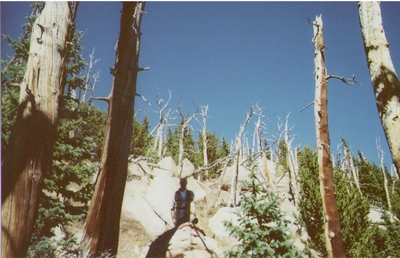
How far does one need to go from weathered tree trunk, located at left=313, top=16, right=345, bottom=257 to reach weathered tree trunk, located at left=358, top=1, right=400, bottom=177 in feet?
6.05

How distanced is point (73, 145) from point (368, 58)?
20.9ft

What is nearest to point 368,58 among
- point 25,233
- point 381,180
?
point 25,233

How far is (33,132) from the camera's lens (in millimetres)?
2400

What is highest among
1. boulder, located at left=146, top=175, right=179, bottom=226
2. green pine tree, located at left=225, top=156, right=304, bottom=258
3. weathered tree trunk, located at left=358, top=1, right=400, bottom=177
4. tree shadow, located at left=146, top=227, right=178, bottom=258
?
weathered tree trunk, located at left=358, top=1, right=400, bottom=177

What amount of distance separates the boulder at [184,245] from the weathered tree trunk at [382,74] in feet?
14.0

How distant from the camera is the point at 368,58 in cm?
346

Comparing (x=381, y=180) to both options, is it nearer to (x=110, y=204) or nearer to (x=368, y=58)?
(x=368, y=58)

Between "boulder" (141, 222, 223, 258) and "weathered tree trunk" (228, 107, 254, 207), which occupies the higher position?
"weathered tree trunk" (228, 107, 254, 207)

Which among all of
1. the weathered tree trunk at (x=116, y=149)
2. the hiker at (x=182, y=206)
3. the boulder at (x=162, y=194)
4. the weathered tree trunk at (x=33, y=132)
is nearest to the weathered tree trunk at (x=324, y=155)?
the hiker at (x=182, y=206)

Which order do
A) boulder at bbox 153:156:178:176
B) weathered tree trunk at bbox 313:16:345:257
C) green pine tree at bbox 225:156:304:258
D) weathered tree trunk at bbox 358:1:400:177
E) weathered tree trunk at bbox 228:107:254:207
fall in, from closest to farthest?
weathered tree trunk at bbox 358:1:400:177 → weathered tree trunk at bbox 313:16:345:257 → green pine tree at bbox 225:156:304:258 → boulder at bbox 153:156:178:176 → weathered tree trunk at bbox 228:107:254:207

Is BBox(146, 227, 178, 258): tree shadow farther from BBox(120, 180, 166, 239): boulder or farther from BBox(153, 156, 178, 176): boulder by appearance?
BBox(153, 156, 178, 176): boulder

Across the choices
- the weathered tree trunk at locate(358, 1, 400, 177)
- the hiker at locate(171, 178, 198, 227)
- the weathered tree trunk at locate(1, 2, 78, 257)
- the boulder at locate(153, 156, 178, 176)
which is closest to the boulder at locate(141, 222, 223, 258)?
the hiker at locate(171, 178, 198, 227)

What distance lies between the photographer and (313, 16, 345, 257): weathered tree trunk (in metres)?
4.50

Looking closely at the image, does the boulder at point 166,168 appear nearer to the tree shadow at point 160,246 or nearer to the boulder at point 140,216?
the boulder at point 140,216
